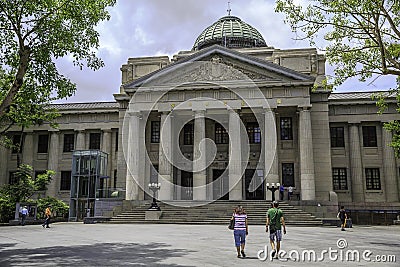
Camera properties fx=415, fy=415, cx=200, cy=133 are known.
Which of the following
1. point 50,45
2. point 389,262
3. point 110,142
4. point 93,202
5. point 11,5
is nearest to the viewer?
point 389,262

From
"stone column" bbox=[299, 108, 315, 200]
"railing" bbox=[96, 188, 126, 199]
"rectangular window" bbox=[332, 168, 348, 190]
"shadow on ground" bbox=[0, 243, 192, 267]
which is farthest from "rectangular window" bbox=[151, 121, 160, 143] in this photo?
"shadow on ground" bbox=[0, 243, 192, 267]

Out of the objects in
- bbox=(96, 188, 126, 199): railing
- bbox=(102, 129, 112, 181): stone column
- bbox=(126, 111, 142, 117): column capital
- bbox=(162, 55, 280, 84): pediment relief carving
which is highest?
bbox=(162, 55, 280, 84): pediment relief carving

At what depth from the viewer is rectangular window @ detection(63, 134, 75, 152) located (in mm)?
45844

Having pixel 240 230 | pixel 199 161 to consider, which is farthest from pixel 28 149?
pixel 240 230

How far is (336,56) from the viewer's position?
61.8ft

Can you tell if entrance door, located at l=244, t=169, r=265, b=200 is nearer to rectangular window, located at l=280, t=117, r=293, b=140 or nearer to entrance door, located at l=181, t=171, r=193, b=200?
rectangular window, located at l=280, t=117, r=293, b=140

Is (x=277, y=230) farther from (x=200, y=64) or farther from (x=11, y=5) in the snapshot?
(x=200, y=64)

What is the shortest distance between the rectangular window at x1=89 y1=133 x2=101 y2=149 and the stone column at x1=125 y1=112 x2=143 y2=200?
896 centimetres

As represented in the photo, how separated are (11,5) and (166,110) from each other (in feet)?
78.6

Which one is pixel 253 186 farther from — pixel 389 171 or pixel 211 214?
pixel 389 171

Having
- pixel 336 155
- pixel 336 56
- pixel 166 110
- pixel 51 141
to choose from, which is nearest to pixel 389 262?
pixel 336 56

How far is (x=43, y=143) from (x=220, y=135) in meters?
20.6

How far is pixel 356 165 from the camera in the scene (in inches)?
1567

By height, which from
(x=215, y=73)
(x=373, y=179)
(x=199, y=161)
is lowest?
(x=373, y=179)
